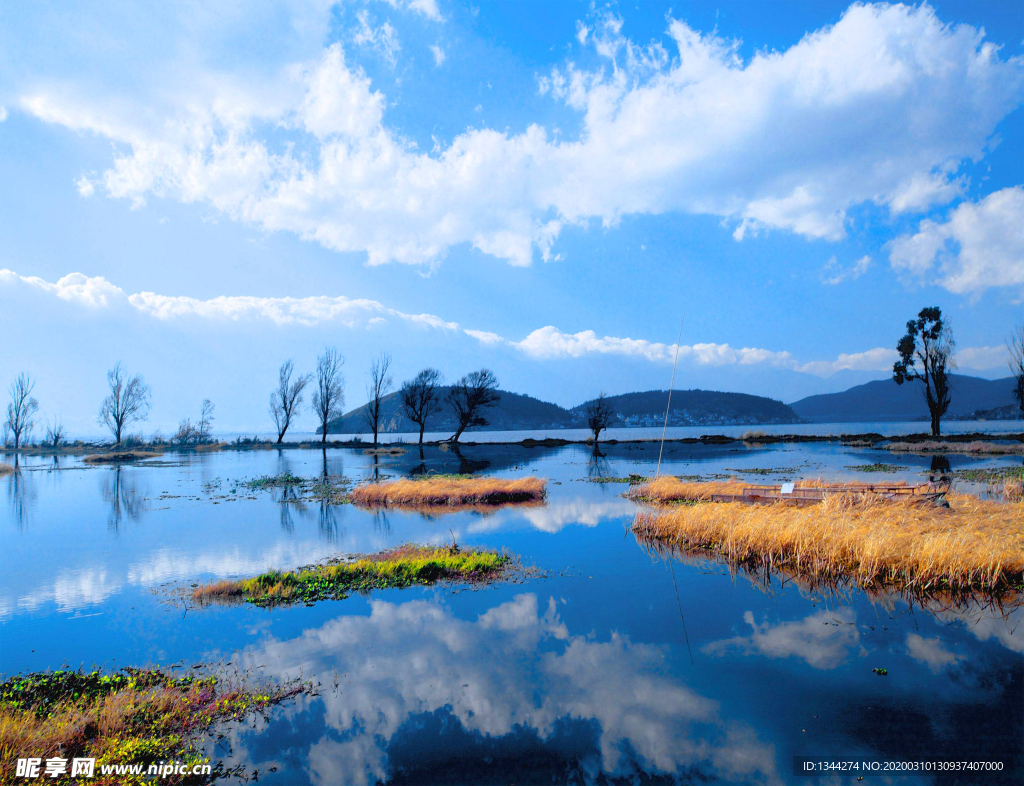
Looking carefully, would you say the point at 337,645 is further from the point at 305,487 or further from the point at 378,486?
the point at 305,487

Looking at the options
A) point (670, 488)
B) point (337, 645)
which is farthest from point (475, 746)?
point (670, 488)

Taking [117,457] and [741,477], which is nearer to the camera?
[741,477]

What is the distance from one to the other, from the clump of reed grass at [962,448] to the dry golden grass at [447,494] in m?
46.9

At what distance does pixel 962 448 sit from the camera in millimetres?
50438

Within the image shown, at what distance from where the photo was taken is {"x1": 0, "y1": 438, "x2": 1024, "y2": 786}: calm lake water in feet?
20.1

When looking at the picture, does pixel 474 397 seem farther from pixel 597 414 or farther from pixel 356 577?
pixel 356 577

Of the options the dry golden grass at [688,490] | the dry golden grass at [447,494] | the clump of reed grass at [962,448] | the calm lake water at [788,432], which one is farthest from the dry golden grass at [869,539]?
the calm lake water at [788,432]

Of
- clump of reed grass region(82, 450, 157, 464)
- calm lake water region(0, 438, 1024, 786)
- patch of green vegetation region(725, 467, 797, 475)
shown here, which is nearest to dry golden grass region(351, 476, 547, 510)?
calm lake water region(0, 438, 1024, 786)

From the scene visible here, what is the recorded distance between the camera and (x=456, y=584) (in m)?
12.8

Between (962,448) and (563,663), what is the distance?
61.3 m

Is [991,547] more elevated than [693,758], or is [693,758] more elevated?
[991,547]

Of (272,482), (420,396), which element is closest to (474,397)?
(420,396)

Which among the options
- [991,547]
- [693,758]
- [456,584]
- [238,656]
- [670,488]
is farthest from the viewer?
[670,488]

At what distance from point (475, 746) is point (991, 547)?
12910 mm
